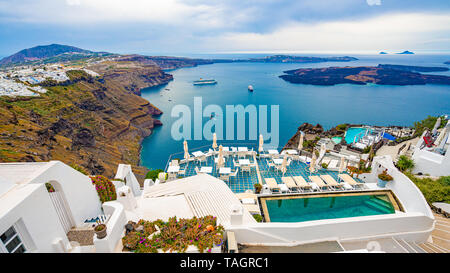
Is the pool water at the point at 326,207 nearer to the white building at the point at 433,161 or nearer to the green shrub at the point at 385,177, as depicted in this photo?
the green shrub at the point at 385,177

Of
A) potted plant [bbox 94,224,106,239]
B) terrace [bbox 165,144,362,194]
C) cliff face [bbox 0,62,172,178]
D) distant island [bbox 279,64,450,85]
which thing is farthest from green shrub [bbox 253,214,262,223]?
distant island [bbox 279,64,450,85]

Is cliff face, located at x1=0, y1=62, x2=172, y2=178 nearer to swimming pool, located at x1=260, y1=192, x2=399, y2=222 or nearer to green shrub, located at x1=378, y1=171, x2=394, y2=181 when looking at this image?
swimming pool, located at x1=260, y1=192, x2=399, y2=222

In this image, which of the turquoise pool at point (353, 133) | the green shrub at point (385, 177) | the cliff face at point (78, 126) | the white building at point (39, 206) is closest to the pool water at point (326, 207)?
the green shrub at point (385, 177)

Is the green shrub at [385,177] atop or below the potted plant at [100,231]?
below

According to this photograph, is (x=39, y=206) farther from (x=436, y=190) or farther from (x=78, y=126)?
(x=78, y=126)

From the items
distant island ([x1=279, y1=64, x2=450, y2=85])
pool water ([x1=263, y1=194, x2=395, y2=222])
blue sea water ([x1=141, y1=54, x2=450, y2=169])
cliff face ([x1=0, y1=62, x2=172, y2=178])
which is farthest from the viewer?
distant island ([x1=279, y1=64, x2=450, y2=85])
